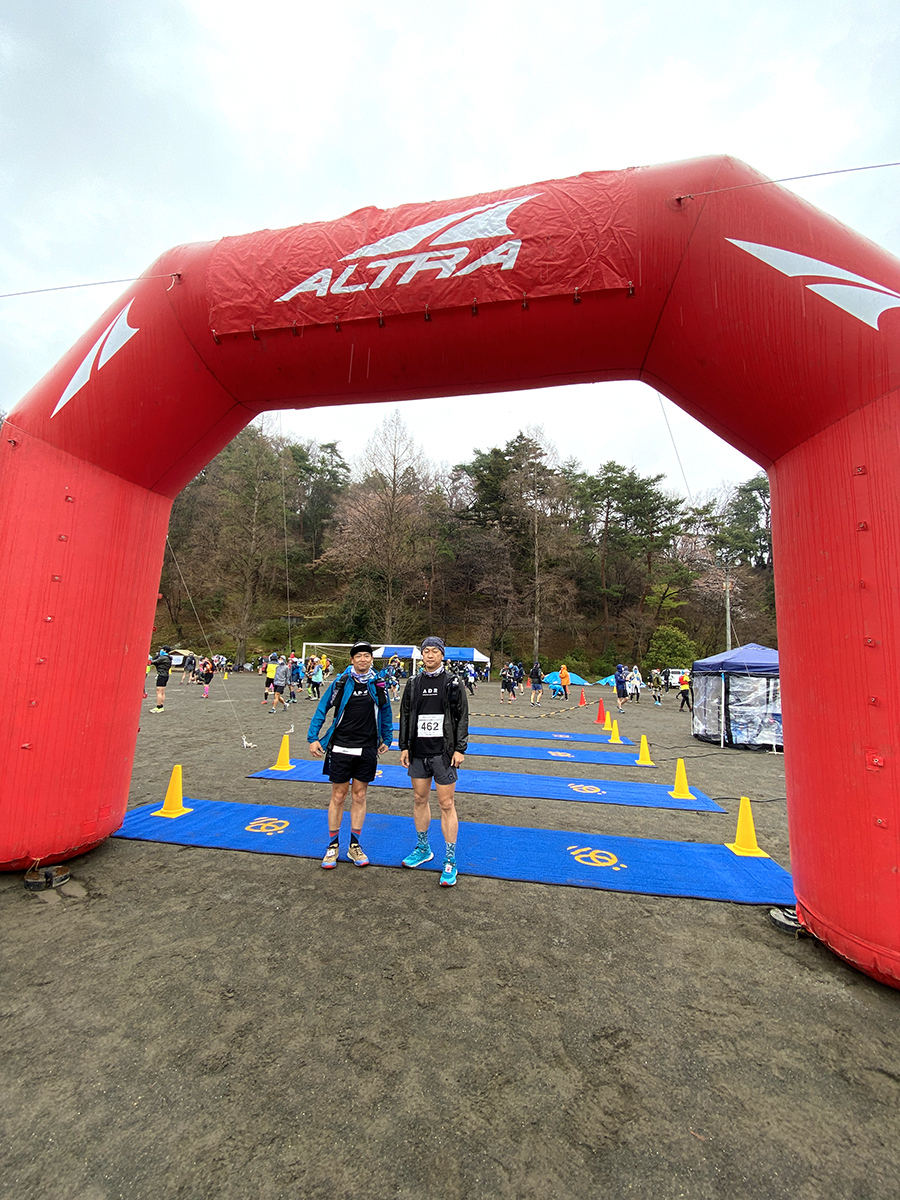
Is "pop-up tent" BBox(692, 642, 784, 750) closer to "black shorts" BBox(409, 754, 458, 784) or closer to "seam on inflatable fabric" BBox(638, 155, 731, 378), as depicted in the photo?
"black shorts" BBox(409, 754, 458, 784)

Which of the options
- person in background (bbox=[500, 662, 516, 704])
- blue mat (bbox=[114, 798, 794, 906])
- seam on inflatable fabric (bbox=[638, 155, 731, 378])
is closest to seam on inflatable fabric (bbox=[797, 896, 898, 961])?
blue mat (bbox=[114, 798, 794, 906])

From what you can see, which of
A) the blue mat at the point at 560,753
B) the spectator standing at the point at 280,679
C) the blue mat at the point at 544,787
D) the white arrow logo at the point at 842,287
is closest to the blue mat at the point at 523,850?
the blue mat at the point at 544,787

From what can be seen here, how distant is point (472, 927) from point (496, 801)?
3.00 m

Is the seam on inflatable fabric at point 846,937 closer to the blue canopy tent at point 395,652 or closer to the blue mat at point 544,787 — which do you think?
the blue mat at point 544,787

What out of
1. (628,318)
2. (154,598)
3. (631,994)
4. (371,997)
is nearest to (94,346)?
(154,598)

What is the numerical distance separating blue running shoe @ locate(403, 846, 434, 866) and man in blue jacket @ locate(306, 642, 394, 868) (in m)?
0.35

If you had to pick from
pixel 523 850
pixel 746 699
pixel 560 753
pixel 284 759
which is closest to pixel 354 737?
pixel 523 850

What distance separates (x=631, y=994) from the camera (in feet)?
8.73

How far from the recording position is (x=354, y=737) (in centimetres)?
437

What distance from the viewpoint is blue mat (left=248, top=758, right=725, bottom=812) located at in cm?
646

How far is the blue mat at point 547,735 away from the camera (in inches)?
453

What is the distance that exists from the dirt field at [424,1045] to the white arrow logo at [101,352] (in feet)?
11.9

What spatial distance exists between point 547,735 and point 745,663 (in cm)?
448

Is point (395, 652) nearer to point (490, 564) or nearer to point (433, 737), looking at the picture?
point (490, 564)
